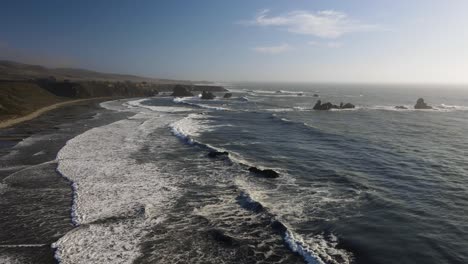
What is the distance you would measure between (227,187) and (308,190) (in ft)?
18.8

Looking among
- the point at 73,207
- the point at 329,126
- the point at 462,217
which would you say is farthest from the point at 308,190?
the point at 329,126

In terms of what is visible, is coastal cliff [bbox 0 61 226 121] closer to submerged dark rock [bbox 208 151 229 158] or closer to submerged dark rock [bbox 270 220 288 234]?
submerged dark rock [bbox 208 151 229 158]

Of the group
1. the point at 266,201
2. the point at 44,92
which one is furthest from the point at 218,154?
the point at 44,92

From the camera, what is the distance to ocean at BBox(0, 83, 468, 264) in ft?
50.6

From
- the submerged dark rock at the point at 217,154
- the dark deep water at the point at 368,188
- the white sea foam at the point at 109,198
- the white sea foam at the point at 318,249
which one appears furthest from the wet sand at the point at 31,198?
the submerged dark rock at the point at 217,154

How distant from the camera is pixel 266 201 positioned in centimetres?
2155

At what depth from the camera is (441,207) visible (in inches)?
813

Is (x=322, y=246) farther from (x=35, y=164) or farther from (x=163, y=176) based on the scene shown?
(x=35, y=164)

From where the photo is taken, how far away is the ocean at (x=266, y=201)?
50.6 ft

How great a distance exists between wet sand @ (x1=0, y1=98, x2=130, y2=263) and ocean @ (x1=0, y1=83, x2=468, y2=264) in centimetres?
81

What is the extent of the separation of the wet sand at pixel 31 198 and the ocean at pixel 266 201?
0.81 m

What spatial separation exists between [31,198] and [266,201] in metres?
15.1

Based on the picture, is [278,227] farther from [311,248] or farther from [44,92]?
[44,92]

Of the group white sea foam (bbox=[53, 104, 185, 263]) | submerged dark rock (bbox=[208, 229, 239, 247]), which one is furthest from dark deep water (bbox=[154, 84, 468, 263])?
white sea foam (bbox=[53, 104, 185, 263])
